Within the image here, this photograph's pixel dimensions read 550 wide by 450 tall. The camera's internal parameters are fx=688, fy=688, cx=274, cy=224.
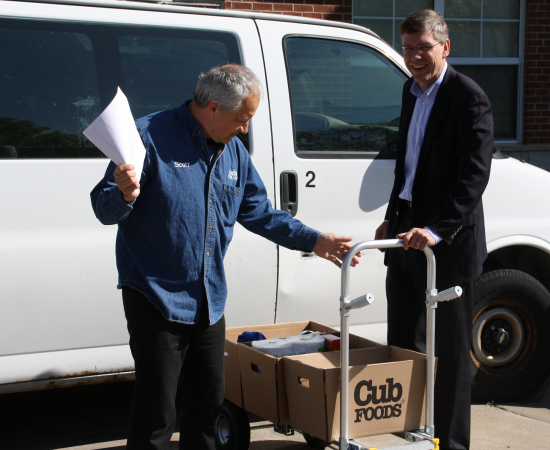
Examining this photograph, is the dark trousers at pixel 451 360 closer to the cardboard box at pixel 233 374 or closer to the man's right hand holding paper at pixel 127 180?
the cardboard box at pixel 233 374

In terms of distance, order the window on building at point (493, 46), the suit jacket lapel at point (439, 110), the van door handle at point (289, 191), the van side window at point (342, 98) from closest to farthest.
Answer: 1. the suit jacket lapel at point (439, 110)
2. the van door handle at point (289, 191)
3. the van side window at point (342, 98)
4. the window on building at point (493, 46)

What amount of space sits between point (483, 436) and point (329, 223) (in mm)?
1476

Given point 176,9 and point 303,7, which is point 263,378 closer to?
point 176,9

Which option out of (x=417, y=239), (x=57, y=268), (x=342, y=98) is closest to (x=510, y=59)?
(x=342, y=98)

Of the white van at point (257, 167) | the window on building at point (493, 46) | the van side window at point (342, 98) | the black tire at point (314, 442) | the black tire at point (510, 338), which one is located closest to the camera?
the white van at point (257, 167)

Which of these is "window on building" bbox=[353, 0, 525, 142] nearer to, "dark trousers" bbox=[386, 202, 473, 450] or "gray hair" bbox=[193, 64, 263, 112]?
"dark trousers" bbox=[386, 202, 473, 450]

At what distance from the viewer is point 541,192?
164 inches

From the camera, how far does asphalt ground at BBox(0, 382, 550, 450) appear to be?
3.75 metres

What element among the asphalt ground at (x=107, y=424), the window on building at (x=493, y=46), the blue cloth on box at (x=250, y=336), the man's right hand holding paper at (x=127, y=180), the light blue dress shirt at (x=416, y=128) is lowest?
the asphalt ground at (x=107, y=424)

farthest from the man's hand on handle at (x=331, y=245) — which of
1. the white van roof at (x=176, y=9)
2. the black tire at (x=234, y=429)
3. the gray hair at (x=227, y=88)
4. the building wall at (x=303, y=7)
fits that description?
the building wall at (x=303, y=7)

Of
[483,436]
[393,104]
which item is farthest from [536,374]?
[393,104]

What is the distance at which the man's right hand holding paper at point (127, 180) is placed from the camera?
2.18m

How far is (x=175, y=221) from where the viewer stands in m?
2.47

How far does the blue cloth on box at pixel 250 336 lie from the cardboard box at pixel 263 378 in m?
0.09
